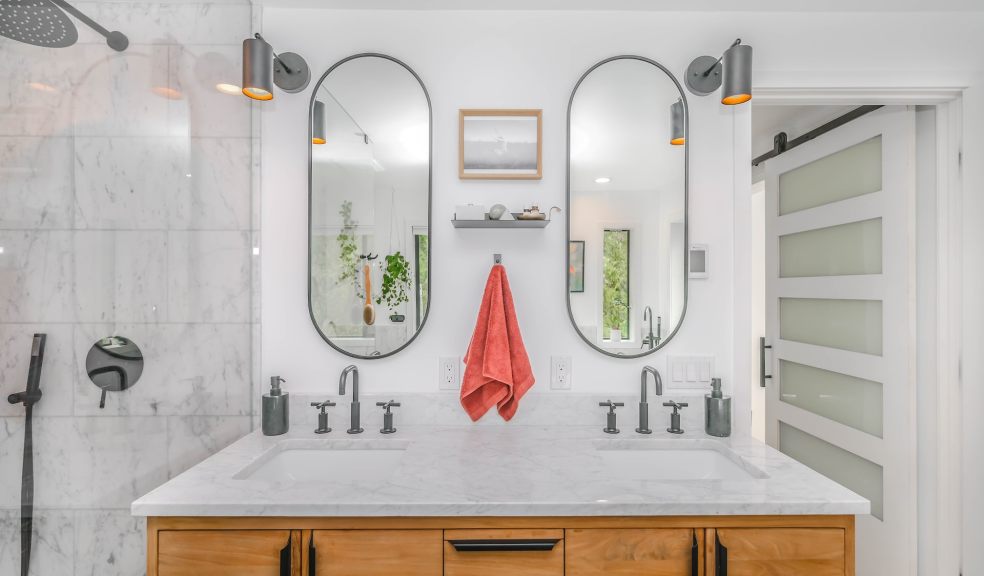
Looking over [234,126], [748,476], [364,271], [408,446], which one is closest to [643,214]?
[748,476]

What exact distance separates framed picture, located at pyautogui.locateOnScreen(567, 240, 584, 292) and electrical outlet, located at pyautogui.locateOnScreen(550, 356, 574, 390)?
26cm

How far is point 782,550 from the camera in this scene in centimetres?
113

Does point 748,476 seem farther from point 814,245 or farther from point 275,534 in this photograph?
point 814,245

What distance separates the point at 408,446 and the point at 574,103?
133 centimetres

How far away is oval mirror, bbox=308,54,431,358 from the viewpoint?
5.58 ft

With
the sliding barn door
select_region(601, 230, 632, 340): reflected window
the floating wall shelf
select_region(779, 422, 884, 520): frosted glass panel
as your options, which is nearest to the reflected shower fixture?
the floating wall shelf

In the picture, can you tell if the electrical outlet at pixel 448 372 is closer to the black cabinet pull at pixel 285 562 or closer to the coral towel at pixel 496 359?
the coral towel at pixel 496 359

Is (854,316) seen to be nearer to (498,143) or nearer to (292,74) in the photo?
(498,143)

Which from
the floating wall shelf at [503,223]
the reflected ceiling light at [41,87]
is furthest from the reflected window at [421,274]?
the reflected ceiling light at [41,87]

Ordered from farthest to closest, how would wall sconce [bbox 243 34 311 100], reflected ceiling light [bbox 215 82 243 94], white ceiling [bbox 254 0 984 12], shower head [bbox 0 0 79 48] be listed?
white ceiling [bbox 254 0 984 12]
reflected ceiling light [bbox 215 82 243 94]
wall sconce [bbox 243 34 311 100]
shower head [bbox 0 0 79 48]

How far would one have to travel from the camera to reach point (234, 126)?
1640 millimetres

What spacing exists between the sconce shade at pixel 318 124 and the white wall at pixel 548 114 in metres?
0.04

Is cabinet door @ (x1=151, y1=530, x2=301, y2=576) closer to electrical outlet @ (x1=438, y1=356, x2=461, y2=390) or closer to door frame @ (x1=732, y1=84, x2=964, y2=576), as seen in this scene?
electrical outlet @ (x1=438, y1=356, x2=461, y2=390)

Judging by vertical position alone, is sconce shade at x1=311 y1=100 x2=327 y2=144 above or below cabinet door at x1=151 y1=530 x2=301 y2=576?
above
